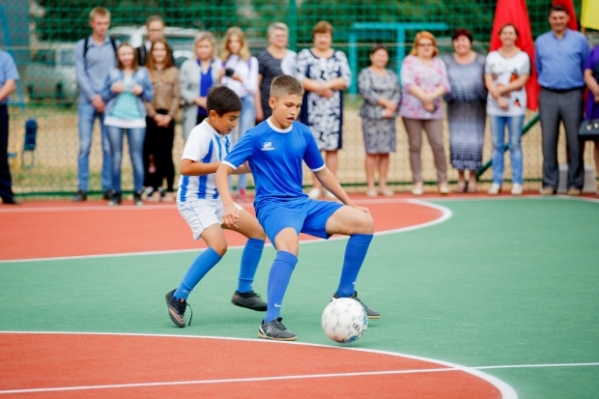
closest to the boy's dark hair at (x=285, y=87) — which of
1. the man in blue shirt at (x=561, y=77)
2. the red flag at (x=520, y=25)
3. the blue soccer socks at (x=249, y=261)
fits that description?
the blue soccer socks at (x=249, y=261)

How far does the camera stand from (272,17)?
53.0 ft

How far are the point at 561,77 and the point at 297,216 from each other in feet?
25.7

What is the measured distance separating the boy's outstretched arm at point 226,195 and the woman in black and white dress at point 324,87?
6.89 meters

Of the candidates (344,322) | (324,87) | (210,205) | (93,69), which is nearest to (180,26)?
(93,69)

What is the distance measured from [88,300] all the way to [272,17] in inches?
364

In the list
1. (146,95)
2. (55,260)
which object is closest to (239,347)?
(55,260)

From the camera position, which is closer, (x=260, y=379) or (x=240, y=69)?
(x=260, y=379)

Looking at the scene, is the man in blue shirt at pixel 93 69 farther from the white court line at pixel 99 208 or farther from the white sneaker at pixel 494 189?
the white sneaker at pixel 494 189

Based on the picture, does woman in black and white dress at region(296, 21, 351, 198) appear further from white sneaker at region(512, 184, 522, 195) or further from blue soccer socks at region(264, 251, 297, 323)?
blue soccer socks at region(264, 251, 297, 323)

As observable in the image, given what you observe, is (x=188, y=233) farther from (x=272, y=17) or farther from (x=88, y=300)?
(x=272, y=17)

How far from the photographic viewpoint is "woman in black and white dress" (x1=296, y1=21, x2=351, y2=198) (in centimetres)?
1344

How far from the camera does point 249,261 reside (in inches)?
284

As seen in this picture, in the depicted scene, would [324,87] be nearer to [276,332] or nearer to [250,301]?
[250,301]

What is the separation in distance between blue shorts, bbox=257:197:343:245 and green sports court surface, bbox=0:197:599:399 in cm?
63
